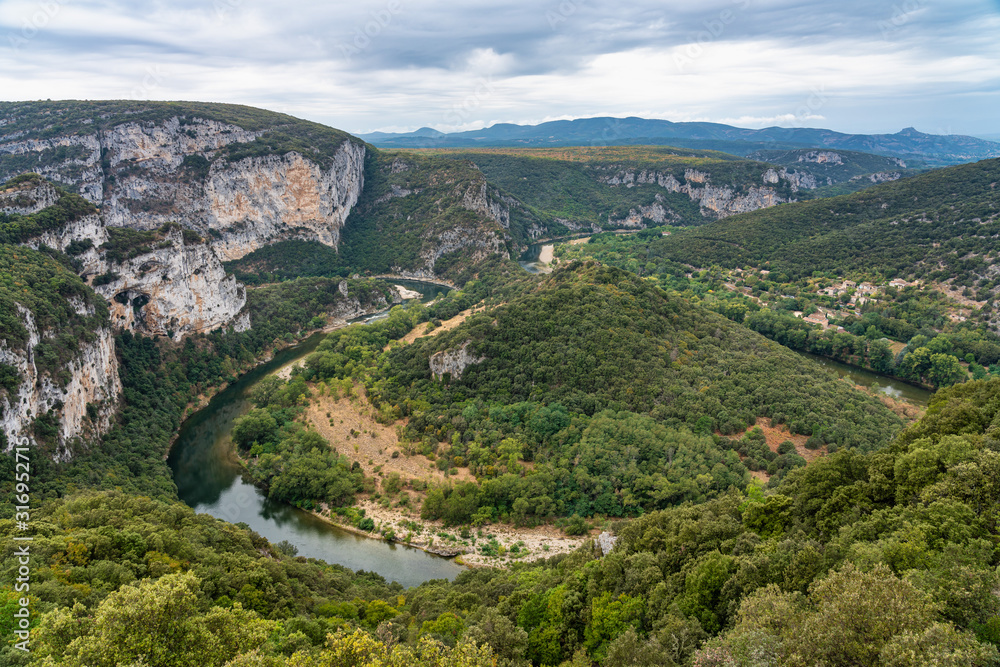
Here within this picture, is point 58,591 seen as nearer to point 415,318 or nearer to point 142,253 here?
point 142,253

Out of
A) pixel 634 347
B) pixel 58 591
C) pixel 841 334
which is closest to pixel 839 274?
pixel 841 334

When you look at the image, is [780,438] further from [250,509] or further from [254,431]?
[254,431]

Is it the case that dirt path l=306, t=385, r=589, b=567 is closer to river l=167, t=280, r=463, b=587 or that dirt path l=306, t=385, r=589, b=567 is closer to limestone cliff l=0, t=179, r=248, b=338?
river l=167, t=280, r=463, b=587

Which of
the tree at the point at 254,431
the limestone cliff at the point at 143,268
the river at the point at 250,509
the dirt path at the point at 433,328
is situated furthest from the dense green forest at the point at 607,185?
the tree at the point at 254,431

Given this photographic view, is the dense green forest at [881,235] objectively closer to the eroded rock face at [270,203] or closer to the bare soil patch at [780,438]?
the bare soil patch at [780,438]

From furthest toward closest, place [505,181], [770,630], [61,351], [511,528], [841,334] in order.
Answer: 1. [505,181]
2. [841,334]
3. [61,351]
4. [511,528]
5. [770,630]
